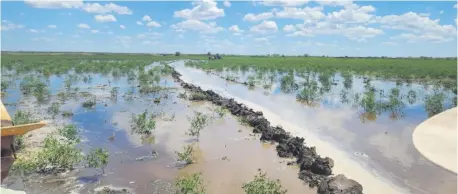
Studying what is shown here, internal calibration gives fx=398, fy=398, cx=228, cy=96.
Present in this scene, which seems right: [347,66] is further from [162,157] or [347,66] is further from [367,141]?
[162,157]

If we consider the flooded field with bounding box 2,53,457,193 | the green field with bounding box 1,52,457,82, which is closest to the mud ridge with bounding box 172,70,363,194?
the flooded field with bounding box 2,53,457,193

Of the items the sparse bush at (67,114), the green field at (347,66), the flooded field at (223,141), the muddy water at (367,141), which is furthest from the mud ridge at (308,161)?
the green field at (347,66)

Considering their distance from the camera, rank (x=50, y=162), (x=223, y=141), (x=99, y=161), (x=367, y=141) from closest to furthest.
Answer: (x=50, y=162) < (x=99, y=161) < (x=223, y=141) < (x=367, y=141)

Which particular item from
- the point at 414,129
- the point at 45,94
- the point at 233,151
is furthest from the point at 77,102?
the point at 414,129

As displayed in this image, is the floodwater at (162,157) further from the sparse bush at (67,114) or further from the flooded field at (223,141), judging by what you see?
the sparse bush at (67,114)

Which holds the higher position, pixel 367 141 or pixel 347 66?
pixel 347 66

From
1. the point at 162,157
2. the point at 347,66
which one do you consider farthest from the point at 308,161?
the point at 347,66

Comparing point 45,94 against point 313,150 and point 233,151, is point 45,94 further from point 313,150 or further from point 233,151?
point 313,150
